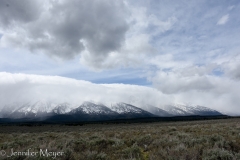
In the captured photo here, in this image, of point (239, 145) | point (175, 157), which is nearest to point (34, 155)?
point (175, 157)

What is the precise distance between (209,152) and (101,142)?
6.10 m

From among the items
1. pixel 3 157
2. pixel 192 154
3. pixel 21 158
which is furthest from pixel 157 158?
pixel 3 157

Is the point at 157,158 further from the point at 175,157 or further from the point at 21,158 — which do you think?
the point at 21,158

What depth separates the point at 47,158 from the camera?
6.96 metres

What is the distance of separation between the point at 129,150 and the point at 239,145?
5.17 meters

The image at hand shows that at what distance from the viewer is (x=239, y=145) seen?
8.35 m

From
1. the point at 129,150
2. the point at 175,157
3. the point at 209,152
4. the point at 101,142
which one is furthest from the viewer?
the point at 101,142

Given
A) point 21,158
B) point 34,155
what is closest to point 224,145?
point 34,155

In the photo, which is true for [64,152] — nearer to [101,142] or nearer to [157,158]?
[101,142]

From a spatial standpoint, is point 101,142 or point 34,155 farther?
point 101,142

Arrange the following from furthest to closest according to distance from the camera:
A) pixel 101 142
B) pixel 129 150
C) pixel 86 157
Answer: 1. pixel 101 142
2. pixel 129 150
3. pixel 86 157

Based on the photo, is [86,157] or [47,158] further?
[86,157]

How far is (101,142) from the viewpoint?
35.6 feet

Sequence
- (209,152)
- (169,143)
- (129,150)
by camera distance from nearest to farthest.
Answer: (209,152) → (129,150) → (169,143)
